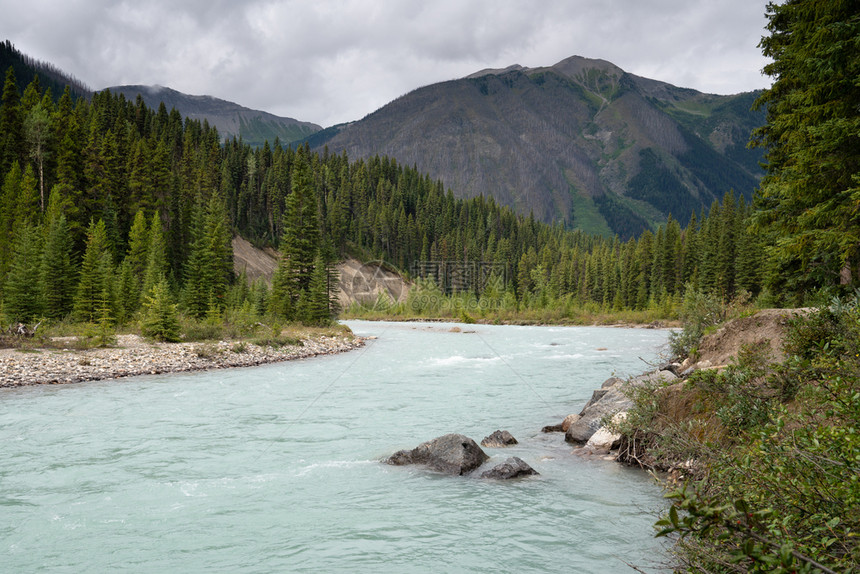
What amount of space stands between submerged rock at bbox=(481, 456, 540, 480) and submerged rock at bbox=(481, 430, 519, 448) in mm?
2100

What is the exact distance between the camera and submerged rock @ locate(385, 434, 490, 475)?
34.8ft

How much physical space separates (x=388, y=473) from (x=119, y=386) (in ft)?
50.5

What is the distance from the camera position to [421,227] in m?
144

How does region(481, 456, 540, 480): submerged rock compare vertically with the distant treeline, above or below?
below

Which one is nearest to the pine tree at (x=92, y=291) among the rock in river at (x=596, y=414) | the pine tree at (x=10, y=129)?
the rock in river at (x=596, y=414)

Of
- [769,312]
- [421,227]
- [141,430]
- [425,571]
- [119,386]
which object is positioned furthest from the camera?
[421,227]

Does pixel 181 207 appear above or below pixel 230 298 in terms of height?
above

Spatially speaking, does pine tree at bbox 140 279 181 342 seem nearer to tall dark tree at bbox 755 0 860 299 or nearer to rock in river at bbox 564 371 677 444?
rock in river at bbox 564 371 677 444

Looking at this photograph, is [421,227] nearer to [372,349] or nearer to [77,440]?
[372,349]

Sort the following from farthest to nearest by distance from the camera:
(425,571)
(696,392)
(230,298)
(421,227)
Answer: (421,227)
(230,298)
(696,392)
(425,571)

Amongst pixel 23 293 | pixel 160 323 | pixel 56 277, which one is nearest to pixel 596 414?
pixel 160 323

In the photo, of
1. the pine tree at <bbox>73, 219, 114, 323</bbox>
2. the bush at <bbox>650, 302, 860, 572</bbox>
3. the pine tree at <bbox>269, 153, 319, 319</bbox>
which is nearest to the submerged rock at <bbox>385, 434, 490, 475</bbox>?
the bush at <bbox>650, 302, 860, 572</bbox>

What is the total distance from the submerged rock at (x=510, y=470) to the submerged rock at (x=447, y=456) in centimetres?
48

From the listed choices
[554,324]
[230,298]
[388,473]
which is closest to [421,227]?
[554,324]
